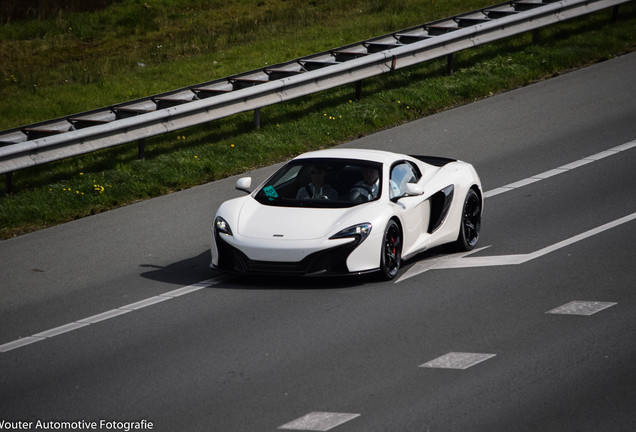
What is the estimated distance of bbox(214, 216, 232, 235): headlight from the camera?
35.4 feet

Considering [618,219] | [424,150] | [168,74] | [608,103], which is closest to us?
[618,219]

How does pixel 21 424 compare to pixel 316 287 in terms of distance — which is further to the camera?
pixel 316 287

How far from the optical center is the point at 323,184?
37.6 feet

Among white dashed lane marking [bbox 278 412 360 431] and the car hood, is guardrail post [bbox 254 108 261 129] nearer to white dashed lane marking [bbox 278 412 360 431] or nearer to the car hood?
the car hood

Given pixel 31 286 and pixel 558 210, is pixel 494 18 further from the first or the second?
pixel 31 286

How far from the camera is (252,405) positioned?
7.51m

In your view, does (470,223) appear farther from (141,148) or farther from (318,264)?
(141,148)

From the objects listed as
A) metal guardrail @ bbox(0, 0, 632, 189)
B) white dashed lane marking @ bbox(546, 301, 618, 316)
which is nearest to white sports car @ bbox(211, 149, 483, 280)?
white dashed lane marking @ bbox(546, 301, 618, 316)

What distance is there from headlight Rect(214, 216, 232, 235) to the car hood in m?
0.12

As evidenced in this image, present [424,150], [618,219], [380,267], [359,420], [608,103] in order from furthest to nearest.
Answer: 1. [608,103]
2. [424,150]
3. [618,219]
4. [380,267]
5. [359,420]

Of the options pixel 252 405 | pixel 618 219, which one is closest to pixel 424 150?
pixel 618 219

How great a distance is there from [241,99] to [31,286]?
6403mm

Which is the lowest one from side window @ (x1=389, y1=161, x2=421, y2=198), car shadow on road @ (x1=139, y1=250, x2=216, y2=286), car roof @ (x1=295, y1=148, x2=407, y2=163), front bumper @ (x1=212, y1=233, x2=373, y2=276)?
car shadow on road @ (x1=139, y1=250, x2=216, y2=286)

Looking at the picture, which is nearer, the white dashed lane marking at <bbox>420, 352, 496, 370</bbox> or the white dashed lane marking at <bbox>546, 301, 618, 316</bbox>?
the white dashed lane marking at <bbox>420, 352, 496, 370</bbox>
